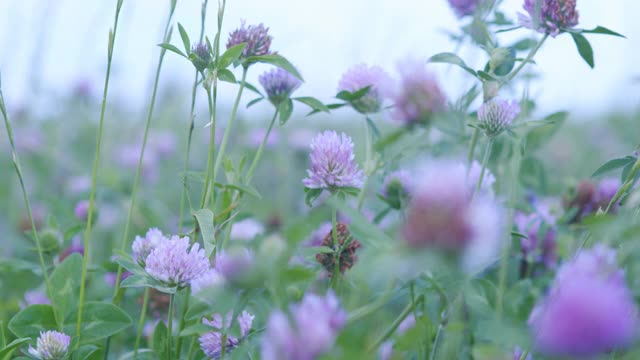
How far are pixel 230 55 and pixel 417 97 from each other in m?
0.37

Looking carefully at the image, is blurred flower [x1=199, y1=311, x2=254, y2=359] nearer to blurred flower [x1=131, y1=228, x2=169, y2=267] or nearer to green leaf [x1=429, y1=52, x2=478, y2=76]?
blurred flower [x1=131, y1=228, x2=169, y2=267]

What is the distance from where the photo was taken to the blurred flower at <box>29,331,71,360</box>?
910mm

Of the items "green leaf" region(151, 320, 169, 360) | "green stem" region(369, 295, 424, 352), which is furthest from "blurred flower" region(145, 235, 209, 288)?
"green stem" region(369, 295, 424, 352)

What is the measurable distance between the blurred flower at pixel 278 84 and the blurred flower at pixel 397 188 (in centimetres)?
24

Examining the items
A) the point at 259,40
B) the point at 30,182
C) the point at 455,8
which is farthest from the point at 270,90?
the point at 30,182

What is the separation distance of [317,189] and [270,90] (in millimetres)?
233

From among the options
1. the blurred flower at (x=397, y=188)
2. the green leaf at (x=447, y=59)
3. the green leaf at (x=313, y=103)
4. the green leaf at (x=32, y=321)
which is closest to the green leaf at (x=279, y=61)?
the green leaf at (x=313, y=103)

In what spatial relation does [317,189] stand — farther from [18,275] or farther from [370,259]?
[18,275]

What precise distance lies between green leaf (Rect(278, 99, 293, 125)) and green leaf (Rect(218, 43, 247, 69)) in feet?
0.65

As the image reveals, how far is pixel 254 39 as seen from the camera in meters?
1.02

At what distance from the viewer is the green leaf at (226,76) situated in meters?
0.98

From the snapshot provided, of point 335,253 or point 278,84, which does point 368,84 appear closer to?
point 278,84

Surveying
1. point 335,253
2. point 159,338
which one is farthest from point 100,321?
point 335,253

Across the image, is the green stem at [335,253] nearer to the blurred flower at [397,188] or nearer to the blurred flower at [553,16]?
the blurred flower at [397,188]
